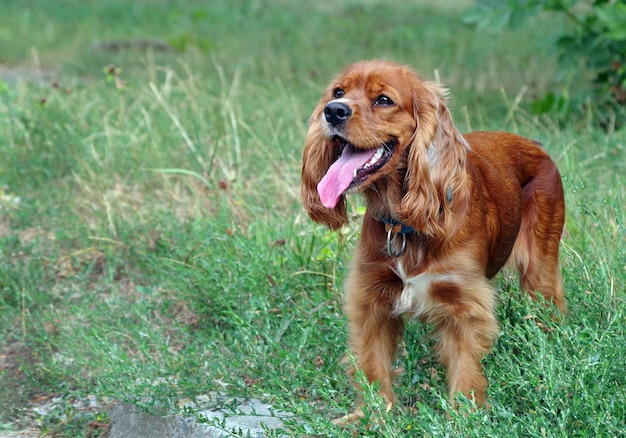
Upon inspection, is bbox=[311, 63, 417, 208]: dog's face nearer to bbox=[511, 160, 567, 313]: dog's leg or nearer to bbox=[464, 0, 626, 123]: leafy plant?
bbox=[511, 160, 567, 313]: dog's leg

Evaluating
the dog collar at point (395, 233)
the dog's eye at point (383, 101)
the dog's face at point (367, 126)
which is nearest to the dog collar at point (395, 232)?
the dog collar at point (395, 233)

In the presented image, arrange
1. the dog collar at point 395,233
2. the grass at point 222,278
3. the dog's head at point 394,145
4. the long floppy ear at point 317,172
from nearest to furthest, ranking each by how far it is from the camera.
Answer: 1. the grass at point 222,278
2. the dog's head at point 394,145
3. the dog collar at point 395,233
4. the long floppy ear at point 317,172

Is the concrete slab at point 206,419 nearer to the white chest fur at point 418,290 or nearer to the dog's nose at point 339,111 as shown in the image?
the white chest fur at point 418,290

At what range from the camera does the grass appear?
3.06 m

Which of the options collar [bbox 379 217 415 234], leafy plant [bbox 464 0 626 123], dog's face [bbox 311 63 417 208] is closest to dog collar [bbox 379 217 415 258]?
collar [bbox 379 217 415 234]

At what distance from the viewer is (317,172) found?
137 inches

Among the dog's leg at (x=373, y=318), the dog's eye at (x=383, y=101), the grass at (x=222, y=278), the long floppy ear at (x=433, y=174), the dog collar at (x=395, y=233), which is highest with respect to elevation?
the dog's eye at (x=383, y=101)

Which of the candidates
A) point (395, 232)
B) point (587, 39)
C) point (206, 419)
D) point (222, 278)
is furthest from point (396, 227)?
point (587, 39)

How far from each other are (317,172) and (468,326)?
0.84m

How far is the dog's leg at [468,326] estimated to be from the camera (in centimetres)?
320

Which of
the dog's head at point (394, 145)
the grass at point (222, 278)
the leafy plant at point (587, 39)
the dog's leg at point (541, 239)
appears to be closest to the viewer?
the grass at point (222, 278)

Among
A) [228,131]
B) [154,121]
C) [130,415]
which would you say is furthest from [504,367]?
[154,121]

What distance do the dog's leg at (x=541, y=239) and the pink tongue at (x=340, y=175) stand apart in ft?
3.21

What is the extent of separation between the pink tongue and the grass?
0.69m
